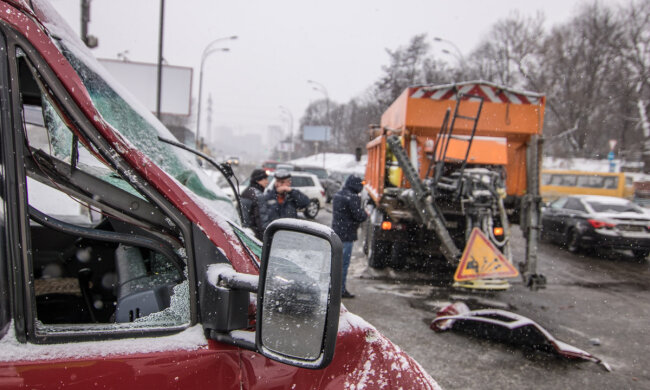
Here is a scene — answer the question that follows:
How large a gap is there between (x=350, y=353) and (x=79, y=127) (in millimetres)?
986

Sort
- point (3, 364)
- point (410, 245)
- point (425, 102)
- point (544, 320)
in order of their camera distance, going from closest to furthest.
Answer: point (3, 364) < point (544, 320) < point (425, 102) < point (410, 245)

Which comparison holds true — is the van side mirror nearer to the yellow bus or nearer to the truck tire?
the truck tire

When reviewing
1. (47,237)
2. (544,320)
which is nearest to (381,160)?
(544,320)

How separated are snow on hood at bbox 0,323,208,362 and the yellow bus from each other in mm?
23410

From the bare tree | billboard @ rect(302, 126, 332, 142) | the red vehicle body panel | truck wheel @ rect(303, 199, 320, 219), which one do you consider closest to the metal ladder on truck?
the red vehicle body panel

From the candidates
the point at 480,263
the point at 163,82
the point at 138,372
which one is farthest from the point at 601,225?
the point at 163,82

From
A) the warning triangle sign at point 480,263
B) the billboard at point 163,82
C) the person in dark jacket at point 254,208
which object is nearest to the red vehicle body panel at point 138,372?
the person in dark jacket at point 254,208

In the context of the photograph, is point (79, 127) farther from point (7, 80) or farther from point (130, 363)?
point (130, 363)

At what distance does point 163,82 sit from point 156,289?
20.8m

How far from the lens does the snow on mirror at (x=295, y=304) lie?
39.6 inches

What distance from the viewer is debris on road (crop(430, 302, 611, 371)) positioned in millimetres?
4137

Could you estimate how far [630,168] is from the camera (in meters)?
32.4

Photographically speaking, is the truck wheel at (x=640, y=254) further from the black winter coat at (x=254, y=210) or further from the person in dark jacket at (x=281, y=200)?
the black winter coat at (x=254, y=210)

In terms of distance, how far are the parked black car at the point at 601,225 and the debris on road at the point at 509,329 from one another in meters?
6.35
